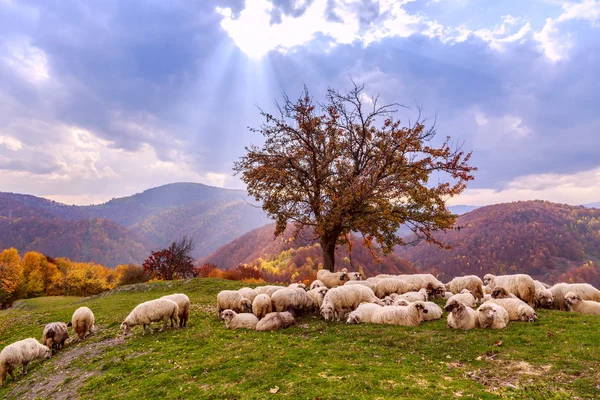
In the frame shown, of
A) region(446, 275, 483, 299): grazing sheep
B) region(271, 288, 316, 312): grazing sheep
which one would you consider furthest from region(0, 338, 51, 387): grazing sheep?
region(446, 275, 483, 299): grazing sheep

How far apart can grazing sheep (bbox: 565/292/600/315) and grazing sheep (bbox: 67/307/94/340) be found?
2175cm

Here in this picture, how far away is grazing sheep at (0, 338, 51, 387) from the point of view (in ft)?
37.7

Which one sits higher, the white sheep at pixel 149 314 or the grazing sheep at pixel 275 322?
the white sheep at pixel 149 314

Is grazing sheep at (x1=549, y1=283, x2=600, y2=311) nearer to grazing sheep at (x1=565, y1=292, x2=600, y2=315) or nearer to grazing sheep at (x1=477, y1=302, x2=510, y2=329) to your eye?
grazing sheep at (x1=565, y1=292, x2=600, y2=315)

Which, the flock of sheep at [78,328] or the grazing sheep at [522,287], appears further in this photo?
the grazing sheep at [522,287]

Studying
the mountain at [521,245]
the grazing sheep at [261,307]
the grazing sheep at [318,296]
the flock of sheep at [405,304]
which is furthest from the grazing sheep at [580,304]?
the mountain at [521,245]

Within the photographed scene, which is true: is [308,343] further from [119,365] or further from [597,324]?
[597,324]

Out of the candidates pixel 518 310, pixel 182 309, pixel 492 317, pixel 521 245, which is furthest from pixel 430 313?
pixel 521 245

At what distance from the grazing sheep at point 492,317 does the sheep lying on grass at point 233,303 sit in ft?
33.0

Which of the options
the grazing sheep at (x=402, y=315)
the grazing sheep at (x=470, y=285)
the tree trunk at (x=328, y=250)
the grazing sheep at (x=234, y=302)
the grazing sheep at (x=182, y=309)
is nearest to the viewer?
the grazing sheep at (x=402, y=315)

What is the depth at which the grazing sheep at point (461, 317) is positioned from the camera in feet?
37.6

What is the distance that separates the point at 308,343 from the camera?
10773 mm

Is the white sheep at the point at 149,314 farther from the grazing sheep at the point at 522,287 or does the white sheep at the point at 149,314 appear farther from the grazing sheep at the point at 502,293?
the grazing sheep at the point at 522,287

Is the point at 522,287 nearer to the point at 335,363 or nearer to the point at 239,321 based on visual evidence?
the point at 335,363
